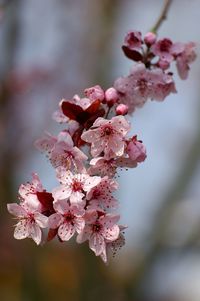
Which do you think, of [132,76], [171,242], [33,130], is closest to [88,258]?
[171,242]

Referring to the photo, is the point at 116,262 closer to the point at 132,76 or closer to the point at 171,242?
the point at 171,242

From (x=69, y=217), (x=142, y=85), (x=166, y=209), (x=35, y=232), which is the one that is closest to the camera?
(x=69, y=217)

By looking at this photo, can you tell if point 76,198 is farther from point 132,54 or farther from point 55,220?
point 132,54

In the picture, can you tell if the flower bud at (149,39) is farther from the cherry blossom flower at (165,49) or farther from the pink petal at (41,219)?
the pink petal at (41,219)

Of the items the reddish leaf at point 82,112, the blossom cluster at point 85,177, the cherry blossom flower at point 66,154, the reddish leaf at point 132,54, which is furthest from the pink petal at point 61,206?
the reddish leaf at point 132,54

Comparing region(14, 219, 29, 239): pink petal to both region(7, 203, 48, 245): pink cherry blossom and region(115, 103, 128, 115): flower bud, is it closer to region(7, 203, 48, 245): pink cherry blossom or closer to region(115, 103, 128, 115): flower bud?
region(7, 203, 48, 245): pink cherry blossom

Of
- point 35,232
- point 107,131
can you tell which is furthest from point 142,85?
point 35,232
